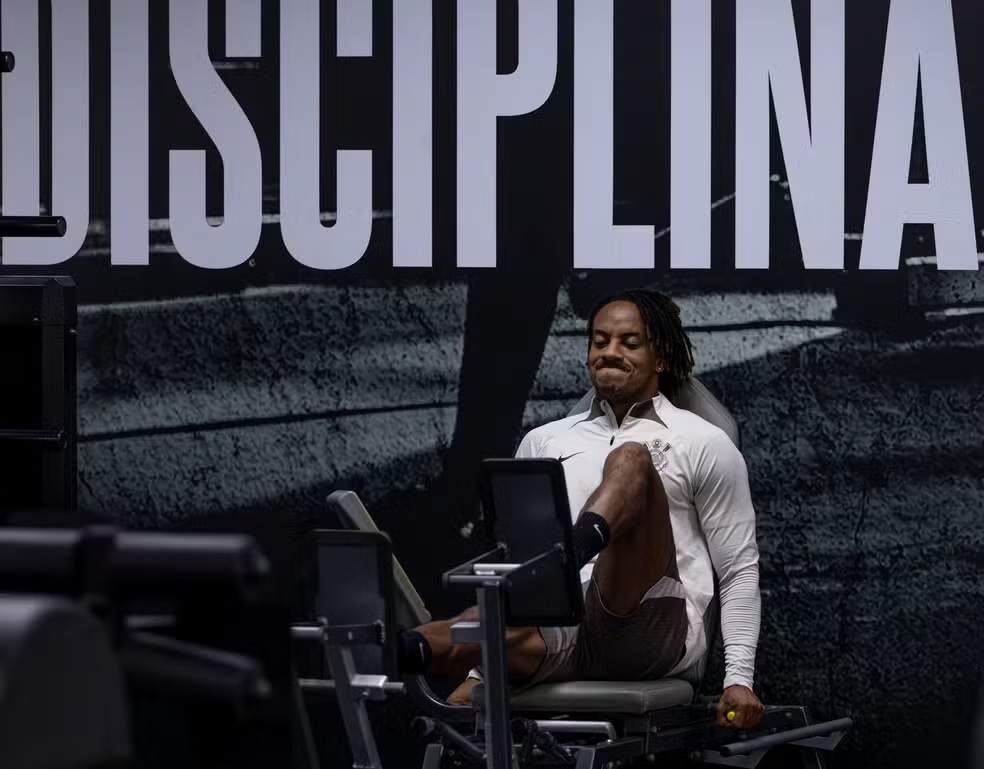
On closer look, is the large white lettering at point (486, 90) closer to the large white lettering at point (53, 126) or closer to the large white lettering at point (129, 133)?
the large white lettering at point (129, 133)

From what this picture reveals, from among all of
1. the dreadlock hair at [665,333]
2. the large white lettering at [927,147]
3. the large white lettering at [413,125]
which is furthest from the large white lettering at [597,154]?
the large white lettering at [927,147]

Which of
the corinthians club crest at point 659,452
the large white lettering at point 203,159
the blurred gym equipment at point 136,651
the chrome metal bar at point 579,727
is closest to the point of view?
the blurred gym equipment at point 136,651

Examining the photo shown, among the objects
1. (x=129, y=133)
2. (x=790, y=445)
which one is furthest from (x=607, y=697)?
(x=129, y=133)

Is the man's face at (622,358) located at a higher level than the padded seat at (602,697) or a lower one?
higher

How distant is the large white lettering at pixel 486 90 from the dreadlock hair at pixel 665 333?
512 millimetres

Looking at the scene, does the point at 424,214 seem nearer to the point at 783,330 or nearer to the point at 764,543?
the point at 783,330

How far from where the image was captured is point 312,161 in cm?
426

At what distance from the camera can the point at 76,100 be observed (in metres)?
4.32

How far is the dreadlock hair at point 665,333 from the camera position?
388 centimetres

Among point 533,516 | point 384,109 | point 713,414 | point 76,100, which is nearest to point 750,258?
point 713,414

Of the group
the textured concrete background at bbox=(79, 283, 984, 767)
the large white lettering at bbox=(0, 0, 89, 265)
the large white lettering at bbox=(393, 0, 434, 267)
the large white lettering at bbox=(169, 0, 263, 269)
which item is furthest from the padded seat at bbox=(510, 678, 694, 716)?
the large white lettering at bbox=(0, 0, 89, 265)

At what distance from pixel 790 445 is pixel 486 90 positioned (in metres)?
1.30

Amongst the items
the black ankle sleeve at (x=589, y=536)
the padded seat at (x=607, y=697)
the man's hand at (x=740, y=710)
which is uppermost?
the black ankle sleeve at (x=589, y=536)

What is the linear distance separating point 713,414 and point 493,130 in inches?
41.6
